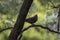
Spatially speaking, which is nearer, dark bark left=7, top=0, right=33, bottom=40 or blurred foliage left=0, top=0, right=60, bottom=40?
dark bark left=7, top=0, right=33, bottom=40

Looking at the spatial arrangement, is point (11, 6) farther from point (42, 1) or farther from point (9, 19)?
point (42, 1)

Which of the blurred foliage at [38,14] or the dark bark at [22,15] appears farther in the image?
the blurred foliage at [38,14]

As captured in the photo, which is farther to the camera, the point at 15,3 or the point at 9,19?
the point at 15,3

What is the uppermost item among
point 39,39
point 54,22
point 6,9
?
point 6,9

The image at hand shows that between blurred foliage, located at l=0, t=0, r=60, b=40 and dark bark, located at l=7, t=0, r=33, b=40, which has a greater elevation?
dark bark, located at l=7, t=0, r=33, b=40

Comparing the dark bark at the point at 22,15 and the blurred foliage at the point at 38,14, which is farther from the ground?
the dark bark at the point at 22,15

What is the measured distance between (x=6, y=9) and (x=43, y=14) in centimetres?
28

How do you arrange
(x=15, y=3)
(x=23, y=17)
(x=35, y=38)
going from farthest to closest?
1. (x=15, y=3)
2. (x=35, y=38)
3. (x=23, y=17)

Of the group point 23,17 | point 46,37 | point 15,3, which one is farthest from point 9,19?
point 23,17

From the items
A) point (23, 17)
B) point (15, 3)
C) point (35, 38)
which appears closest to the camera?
point (23, 17)

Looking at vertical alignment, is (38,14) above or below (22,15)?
below

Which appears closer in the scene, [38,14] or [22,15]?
[22,15]

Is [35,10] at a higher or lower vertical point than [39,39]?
higher

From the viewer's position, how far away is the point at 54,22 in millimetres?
1298
